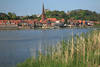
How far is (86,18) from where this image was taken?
3597 inches

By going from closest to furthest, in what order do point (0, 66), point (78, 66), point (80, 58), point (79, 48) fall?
1. point (78, 66)
2. point (80, 58)
3. point (79, 48)
4. point (0, 66)

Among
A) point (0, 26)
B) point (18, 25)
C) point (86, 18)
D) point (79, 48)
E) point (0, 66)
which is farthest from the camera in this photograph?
point (86, 18)

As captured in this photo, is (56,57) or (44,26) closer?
(56,57)

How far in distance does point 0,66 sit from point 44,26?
A: 2406 inches

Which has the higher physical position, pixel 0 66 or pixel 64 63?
pixel 64 63

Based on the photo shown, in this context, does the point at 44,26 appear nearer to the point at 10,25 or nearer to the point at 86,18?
the point at 10,25

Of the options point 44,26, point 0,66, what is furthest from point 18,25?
point 0,66

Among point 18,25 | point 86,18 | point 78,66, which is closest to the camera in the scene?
point 78,66

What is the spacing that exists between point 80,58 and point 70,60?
1.87ft

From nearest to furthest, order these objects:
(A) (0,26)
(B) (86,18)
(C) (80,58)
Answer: (C) (80,58) → (A) (0,26) → (B) (86,18)

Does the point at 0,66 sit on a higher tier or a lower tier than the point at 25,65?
lower

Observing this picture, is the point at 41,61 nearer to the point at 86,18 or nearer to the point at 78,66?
the point at 78,66

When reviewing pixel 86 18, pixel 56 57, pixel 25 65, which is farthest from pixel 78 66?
pixel 86 18

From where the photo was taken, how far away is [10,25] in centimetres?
6431
